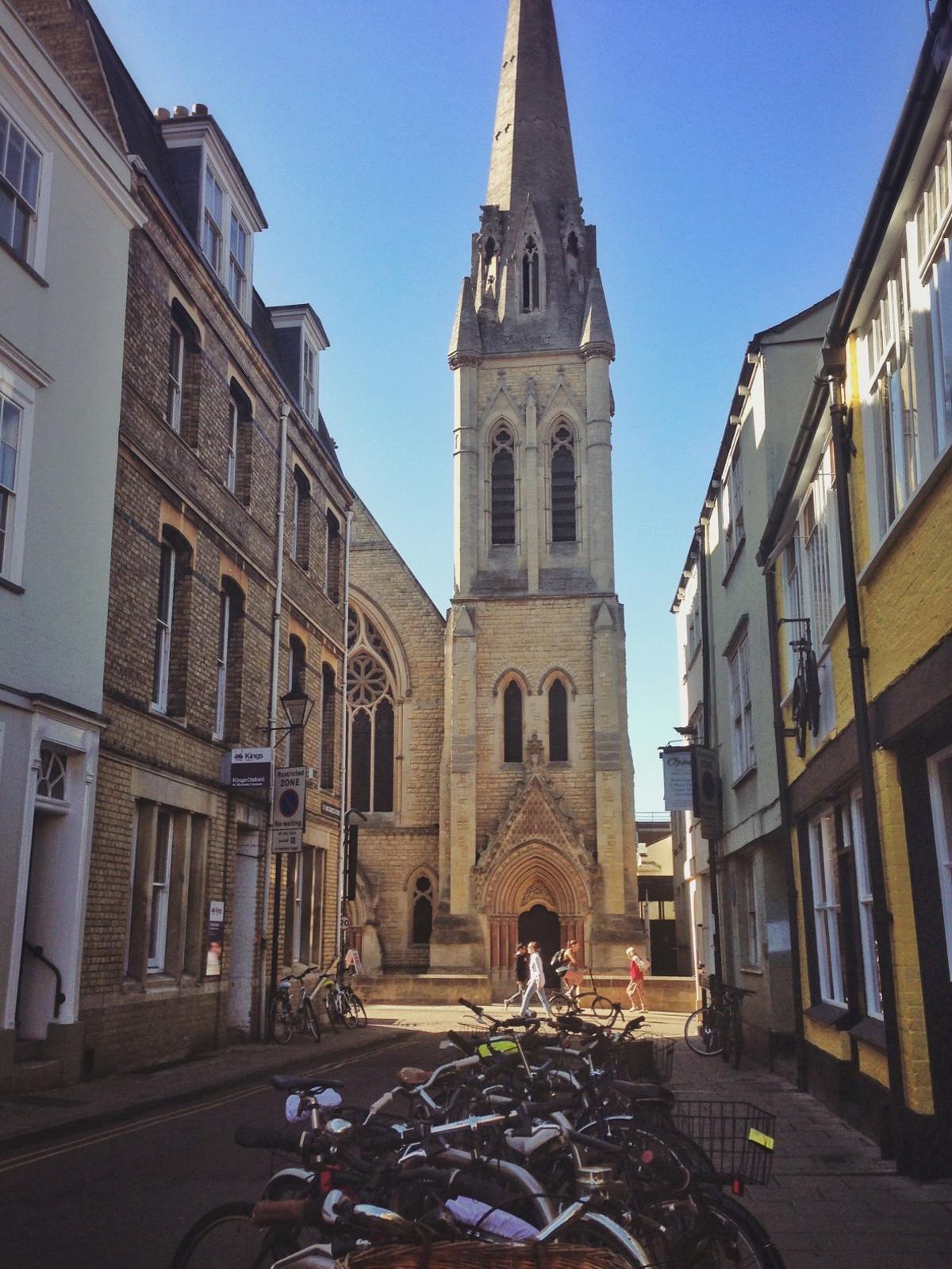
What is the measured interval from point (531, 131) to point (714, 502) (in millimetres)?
31549

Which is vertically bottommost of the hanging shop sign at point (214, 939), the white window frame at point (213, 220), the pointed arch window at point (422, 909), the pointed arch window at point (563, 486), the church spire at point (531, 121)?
the hanging shop sign at point (214, 939)

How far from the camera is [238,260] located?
2080 centimetres

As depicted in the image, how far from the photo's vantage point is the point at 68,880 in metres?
13.4

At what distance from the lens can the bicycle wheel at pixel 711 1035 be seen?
18.1m

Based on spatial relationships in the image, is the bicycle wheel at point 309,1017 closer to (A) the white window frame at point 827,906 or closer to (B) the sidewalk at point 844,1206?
(A) the white window frame at point 827,906

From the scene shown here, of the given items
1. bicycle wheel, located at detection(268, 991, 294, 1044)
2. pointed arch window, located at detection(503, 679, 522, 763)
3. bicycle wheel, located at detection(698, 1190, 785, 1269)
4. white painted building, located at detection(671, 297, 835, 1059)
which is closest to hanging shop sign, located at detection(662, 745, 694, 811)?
white painted building, located at detection(671, 297, 835, 1059)

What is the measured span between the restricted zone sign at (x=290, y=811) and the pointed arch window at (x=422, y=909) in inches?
869

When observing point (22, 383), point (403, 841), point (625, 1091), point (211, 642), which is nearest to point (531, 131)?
point (403, 841)

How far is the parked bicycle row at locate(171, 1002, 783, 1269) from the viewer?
144 inches

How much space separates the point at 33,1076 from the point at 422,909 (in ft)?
96.5

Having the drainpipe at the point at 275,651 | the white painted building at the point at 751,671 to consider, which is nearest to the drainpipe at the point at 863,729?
the white painted building at the point at 751,671

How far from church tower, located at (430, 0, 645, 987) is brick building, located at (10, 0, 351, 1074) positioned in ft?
51.2

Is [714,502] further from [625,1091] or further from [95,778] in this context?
[625,1091]

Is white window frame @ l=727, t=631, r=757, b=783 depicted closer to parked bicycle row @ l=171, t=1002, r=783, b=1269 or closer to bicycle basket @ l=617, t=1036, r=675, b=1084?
bicycle basket @ l=617, t=1036, r=675, b=1084
